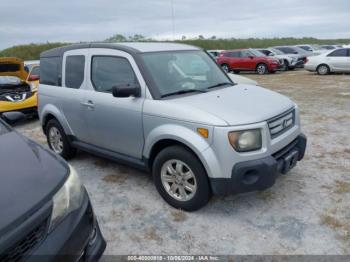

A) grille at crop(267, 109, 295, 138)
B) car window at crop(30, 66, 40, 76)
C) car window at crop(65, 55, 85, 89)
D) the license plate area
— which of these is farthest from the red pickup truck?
the license plate area

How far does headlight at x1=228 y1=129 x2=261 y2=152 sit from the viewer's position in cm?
310

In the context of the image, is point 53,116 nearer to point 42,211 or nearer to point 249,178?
point 249,178

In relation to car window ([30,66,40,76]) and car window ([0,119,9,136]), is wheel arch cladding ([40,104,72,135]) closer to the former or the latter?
car window ([0,119,9,136])

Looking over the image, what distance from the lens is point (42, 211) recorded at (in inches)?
78.5

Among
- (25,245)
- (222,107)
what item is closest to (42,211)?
(25,245)

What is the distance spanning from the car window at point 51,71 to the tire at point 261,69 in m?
16.1

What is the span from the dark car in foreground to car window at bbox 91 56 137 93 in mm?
1617

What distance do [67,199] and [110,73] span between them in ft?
7.63

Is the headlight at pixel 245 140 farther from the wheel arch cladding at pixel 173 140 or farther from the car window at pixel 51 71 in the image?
the car window at pixel 51 71

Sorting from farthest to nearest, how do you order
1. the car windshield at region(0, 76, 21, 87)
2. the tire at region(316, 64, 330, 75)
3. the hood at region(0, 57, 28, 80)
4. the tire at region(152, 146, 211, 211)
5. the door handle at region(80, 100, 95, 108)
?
the tire at region(316, 64, 330, 75) → the hood at region(0, 57, 28, 80) → the car windshield at region(0, 76, 21, 87) → the door handle at region(80, 100, 95, 108) → the tire at region(152, 146, 211, 211)

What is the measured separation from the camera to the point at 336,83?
1378cm

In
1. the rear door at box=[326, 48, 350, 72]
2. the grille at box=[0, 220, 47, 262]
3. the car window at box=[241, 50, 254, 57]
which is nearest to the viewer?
the grille at box=[0, 220, 47, 262]

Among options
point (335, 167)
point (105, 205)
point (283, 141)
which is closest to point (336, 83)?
point (335, 167)

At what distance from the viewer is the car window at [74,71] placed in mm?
4598
